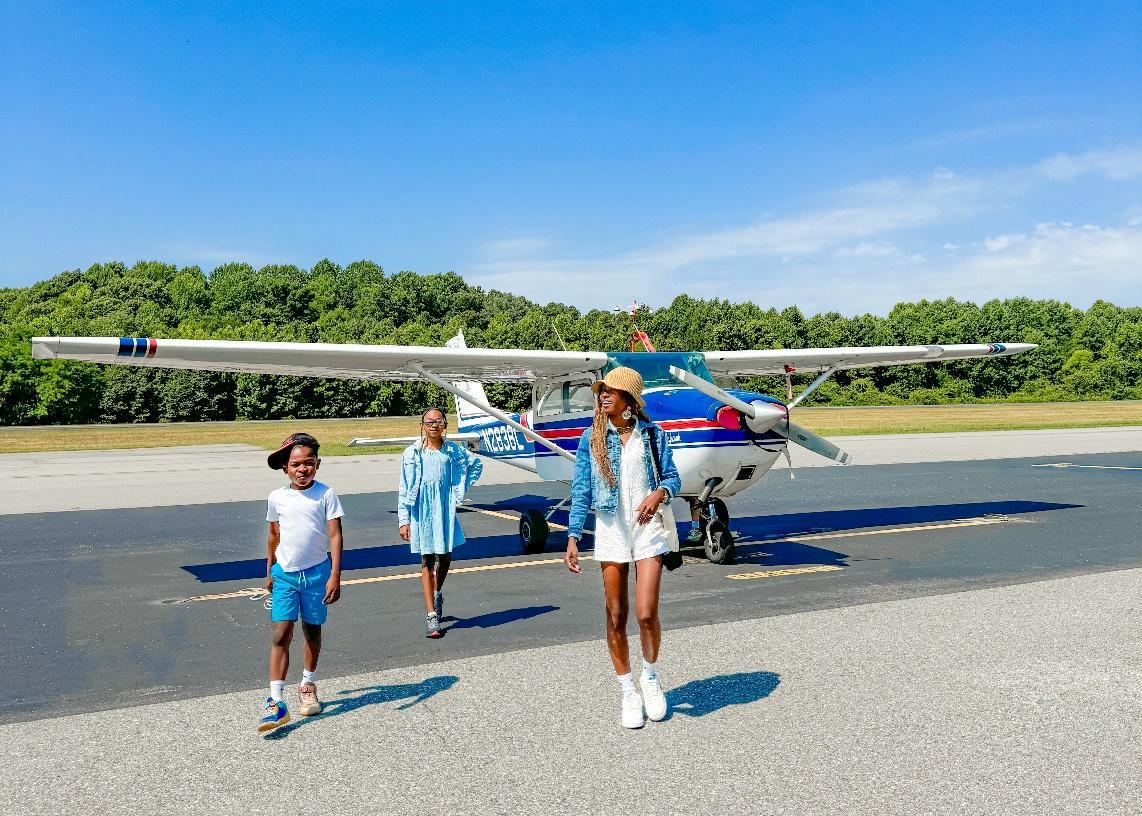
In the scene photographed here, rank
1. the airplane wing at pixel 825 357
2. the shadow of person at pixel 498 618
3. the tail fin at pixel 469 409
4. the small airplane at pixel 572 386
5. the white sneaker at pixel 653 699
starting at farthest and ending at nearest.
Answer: the tail fin at pixel 469 409 → the airplane wing at pixel 825 357 → the small airplane at pixel 572 386 → the shadow of person at pixel 498 618 → the white sneaker at pixel 653 699

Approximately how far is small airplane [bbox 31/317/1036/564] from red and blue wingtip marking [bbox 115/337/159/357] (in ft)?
0.04

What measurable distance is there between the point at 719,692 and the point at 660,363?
6269 mm

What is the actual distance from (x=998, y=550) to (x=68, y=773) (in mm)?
9247

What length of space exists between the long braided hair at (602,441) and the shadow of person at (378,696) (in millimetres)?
1593

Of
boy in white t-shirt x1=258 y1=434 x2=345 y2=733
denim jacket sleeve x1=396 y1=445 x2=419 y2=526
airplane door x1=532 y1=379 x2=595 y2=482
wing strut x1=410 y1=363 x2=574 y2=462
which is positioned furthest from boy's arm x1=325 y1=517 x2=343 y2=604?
airplane door x1=532 y1=379 x2=595 y2=482

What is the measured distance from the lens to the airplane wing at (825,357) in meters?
13.6

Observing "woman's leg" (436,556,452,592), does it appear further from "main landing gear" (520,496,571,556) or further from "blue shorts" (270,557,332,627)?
"main landing gear" (520,496,571,556)

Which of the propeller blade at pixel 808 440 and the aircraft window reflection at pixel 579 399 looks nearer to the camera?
the propeller blade at pixel 808 440

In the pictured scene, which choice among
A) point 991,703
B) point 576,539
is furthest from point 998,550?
point 576,539

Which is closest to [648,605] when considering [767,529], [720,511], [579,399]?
[720,511]

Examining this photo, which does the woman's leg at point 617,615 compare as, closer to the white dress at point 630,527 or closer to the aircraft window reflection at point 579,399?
the white dress at point 630,527

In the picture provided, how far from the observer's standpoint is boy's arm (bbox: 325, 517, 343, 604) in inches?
200

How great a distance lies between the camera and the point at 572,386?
12.2 m

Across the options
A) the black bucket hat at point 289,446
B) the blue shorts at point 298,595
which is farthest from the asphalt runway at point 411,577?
the black bucket hat at point 289,446
